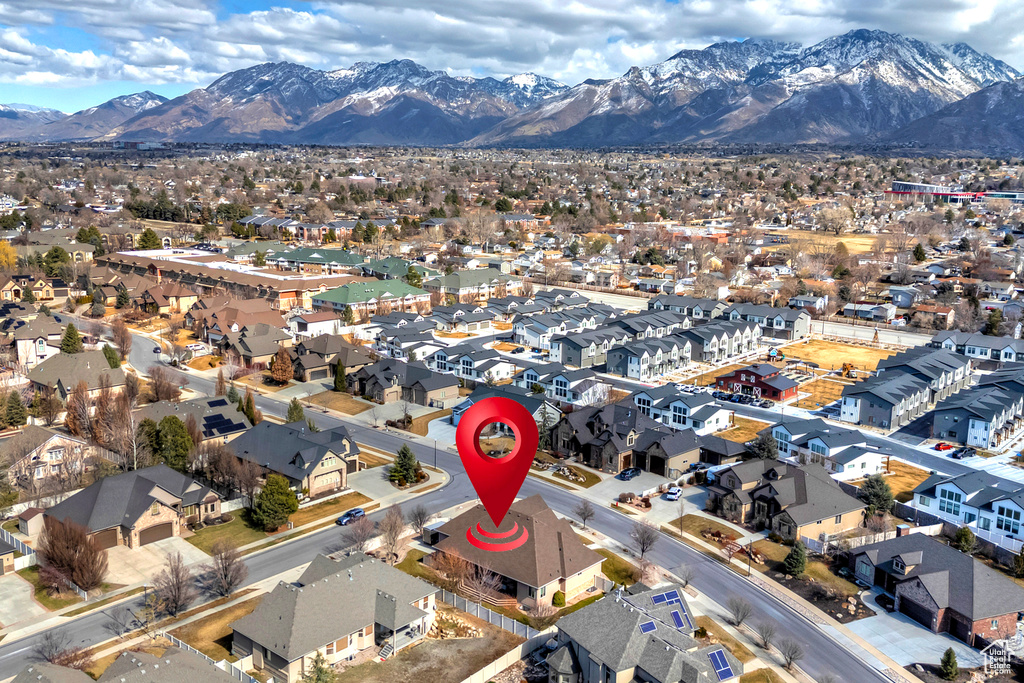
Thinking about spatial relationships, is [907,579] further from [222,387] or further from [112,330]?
[112,330]

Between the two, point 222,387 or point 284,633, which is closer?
point 284,633

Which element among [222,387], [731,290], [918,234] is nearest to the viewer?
[222,387]

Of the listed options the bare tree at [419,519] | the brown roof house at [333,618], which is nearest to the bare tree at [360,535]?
the bare tree at [419,519]

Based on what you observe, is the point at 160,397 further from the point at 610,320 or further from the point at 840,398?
the point at 840,398

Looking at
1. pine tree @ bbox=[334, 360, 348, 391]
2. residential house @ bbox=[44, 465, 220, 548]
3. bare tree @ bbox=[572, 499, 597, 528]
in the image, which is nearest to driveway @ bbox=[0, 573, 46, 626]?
residential house @ bbox=[44, 465, 220, 548]

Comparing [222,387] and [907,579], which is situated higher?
[222,387]

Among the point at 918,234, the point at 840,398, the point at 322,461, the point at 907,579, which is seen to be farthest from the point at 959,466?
the point at 918,234

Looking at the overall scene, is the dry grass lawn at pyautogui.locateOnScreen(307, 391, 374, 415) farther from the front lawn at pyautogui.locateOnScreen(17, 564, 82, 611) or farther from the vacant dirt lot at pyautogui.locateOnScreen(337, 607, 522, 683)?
the vacant dirt lot at pyautogui.locateOnScreen(337, 607, 522, 683)

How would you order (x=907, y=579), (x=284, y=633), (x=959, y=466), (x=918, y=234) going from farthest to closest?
1. (x=918, y=234)
2. (x=959, y=466)
3. (x=907, y=579)
4. (x=284, y=633)
